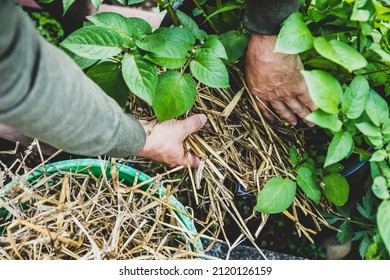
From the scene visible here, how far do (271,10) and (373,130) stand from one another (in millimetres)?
262

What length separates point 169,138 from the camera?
2.90ft

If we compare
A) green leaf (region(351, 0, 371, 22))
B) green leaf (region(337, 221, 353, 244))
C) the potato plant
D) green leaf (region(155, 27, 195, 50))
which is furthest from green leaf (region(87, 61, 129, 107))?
green leaf (region(337, 221, 353, 244))

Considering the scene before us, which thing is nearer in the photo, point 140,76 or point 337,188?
point 140,76

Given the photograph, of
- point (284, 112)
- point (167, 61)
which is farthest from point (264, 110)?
point (167, 61)

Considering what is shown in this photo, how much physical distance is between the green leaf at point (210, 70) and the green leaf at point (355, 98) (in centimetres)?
20

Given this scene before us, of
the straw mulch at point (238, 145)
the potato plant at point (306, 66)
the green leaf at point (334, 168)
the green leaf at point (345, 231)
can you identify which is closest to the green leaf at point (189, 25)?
the potato plant at point (306, 66)

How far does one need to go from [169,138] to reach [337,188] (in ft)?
1.13

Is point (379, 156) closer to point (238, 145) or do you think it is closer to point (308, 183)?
point (308, 183)

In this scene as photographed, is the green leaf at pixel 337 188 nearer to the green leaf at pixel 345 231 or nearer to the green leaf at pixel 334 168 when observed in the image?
the green leaf at pixel 334 168

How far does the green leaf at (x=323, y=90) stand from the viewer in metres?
0.66

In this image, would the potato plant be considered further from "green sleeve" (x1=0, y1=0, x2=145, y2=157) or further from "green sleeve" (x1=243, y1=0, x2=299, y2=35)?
"green sleeve" (x1=0, y1=0, x2=145, y2=157)

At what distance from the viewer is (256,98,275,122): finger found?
0.93m

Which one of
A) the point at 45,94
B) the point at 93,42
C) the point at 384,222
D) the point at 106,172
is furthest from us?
the point at 106,172
